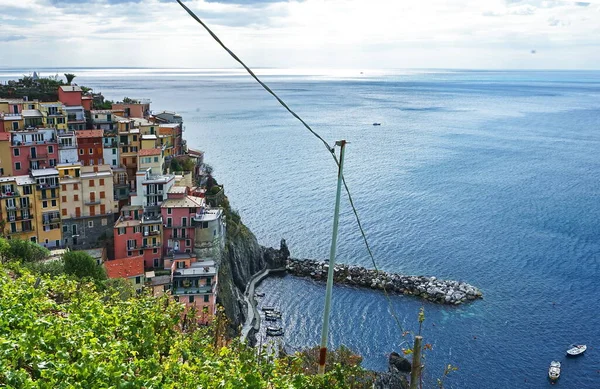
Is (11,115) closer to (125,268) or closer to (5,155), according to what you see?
(5,155)

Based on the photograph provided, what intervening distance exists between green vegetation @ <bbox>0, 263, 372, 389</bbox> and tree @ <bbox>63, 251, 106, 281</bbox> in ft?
59.0

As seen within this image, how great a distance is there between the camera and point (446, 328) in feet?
148

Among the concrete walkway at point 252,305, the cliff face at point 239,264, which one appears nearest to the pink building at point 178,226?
the cliff face at point 239,264

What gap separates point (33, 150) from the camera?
44.5 meters

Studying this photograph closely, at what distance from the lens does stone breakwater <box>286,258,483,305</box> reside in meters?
49.4

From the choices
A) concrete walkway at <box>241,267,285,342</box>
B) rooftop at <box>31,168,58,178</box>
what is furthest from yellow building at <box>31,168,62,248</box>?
concrete walkway at <box>241,267,285,342</box>

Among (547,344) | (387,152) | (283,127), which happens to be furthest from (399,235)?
(283,127)

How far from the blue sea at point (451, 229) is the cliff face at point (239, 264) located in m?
2.34

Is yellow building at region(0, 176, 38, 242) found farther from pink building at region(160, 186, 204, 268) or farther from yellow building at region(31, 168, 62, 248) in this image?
pink building at region(160, 186, 204, 268)

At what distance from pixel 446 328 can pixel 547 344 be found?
304 inches

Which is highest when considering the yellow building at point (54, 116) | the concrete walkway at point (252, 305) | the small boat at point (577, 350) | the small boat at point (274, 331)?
the yellow building at point (54, 116)

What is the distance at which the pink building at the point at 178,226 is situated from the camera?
4297 centimetres

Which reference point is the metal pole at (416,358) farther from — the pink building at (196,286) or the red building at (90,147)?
the red building at (90,147)

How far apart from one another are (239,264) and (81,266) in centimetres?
2067
